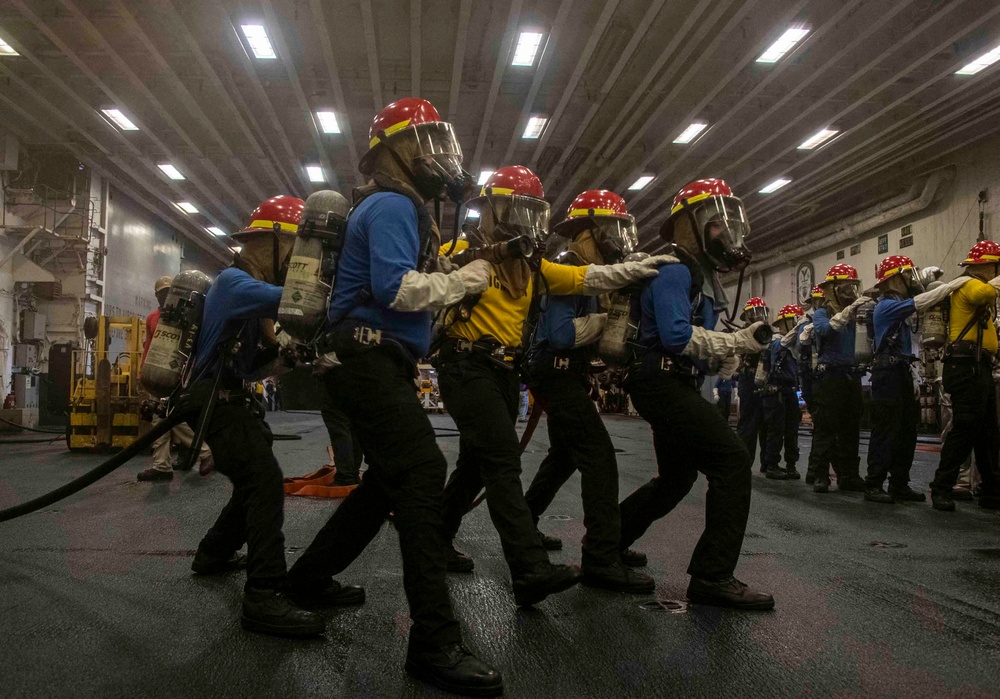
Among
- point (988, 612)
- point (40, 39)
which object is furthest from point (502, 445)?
point (40, 39)

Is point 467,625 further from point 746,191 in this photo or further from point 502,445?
point 746,191

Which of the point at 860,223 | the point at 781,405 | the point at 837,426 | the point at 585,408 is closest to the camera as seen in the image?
the point at 585,408

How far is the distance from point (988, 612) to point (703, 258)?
2026 millimetres

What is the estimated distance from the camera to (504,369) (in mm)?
3354

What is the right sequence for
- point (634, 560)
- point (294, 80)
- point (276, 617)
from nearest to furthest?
point (276, 617) → point (634, 560) → point (294, 80)

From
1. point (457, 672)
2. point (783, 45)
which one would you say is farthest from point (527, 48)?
point (457, 672)

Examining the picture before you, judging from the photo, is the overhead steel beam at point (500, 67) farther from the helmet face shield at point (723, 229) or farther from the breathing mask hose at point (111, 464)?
the breathing mask hose at point (111, 464)

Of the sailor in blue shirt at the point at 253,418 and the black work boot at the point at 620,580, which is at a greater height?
the sailor in blue shirt at the point at 253,418

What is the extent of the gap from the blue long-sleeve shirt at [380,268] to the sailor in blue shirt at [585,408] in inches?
40.1

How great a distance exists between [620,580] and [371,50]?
1074 centimetres

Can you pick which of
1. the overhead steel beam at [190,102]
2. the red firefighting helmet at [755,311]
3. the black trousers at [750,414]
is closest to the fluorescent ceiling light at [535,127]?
the overhead steel beam at [190,102]

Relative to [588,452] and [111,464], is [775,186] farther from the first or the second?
[111,464]

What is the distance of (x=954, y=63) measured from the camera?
12.3 metres

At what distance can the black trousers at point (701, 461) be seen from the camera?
324 cm
